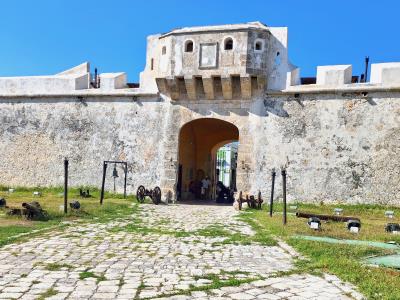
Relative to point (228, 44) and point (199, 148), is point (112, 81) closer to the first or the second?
point (228, 44)

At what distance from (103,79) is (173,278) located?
1321cm

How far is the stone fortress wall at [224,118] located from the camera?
13.6 m

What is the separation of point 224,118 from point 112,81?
15.5 ft

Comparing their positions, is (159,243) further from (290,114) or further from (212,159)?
(212,159)

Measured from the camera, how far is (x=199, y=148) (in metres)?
20.6

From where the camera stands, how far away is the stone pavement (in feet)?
13.3

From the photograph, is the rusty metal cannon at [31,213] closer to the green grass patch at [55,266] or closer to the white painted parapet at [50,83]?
the green grass patch at [55,266]

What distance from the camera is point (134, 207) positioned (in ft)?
41.9

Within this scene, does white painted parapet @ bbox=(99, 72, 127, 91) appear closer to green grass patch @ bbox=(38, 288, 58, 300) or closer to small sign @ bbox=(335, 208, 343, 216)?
small sign @ bbox=(335, 208, 343, 216)

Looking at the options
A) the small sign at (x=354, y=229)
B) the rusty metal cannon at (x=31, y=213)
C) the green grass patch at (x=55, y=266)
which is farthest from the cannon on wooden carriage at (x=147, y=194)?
the green grass patch at (x=55, y=266)

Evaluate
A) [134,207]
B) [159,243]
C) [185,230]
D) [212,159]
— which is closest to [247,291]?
[159,243]

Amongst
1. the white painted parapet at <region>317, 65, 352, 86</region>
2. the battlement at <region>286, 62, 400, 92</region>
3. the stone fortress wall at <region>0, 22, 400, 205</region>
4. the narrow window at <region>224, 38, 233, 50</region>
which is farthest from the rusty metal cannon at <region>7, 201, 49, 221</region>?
the white painted parapet at <region>317, 65, 352, 86</region>

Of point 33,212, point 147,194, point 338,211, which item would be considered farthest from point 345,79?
point 33,212

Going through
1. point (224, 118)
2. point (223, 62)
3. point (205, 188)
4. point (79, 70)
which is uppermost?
point (79, 70)
